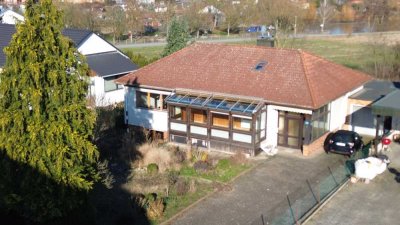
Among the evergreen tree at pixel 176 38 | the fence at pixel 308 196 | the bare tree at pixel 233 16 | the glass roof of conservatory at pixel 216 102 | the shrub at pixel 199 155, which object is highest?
the bare tree at pixel 233 16

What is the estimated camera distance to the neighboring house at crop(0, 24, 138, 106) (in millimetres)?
34744

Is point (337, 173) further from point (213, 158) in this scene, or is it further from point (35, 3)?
point (35, 3)

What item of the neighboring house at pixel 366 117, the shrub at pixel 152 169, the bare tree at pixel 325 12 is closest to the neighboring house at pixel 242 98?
the neighboring house at pixel 366 117

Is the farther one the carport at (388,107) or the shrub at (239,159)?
the shrub at (239,159)

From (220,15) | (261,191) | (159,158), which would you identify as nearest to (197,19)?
(220,15)

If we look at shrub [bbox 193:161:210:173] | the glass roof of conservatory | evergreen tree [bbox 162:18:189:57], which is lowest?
shrub [bbox 193:161:210:173]

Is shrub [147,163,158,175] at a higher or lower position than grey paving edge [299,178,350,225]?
higher

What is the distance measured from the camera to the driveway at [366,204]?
59.0 ft

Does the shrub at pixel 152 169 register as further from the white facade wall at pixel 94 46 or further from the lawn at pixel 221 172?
the white facade wall at pixel 94 46

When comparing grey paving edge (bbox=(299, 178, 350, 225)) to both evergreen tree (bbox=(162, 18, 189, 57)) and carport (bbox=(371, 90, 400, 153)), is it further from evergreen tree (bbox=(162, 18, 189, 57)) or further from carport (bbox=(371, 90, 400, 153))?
evergreen tree (bbox=(162, 18, 189, 57))

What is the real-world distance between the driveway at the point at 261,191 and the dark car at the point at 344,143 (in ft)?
1.13

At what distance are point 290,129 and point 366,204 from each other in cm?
680

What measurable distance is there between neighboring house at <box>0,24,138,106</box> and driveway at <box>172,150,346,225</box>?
1391cm

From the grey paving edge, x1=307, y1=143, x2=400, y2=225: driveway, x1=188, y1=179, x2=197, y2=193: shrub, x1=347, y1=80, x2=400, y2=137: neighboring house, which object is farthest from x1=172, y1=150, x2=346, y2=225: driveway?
x1=347, y1=80, x2=400, y2=137: neighboring house
